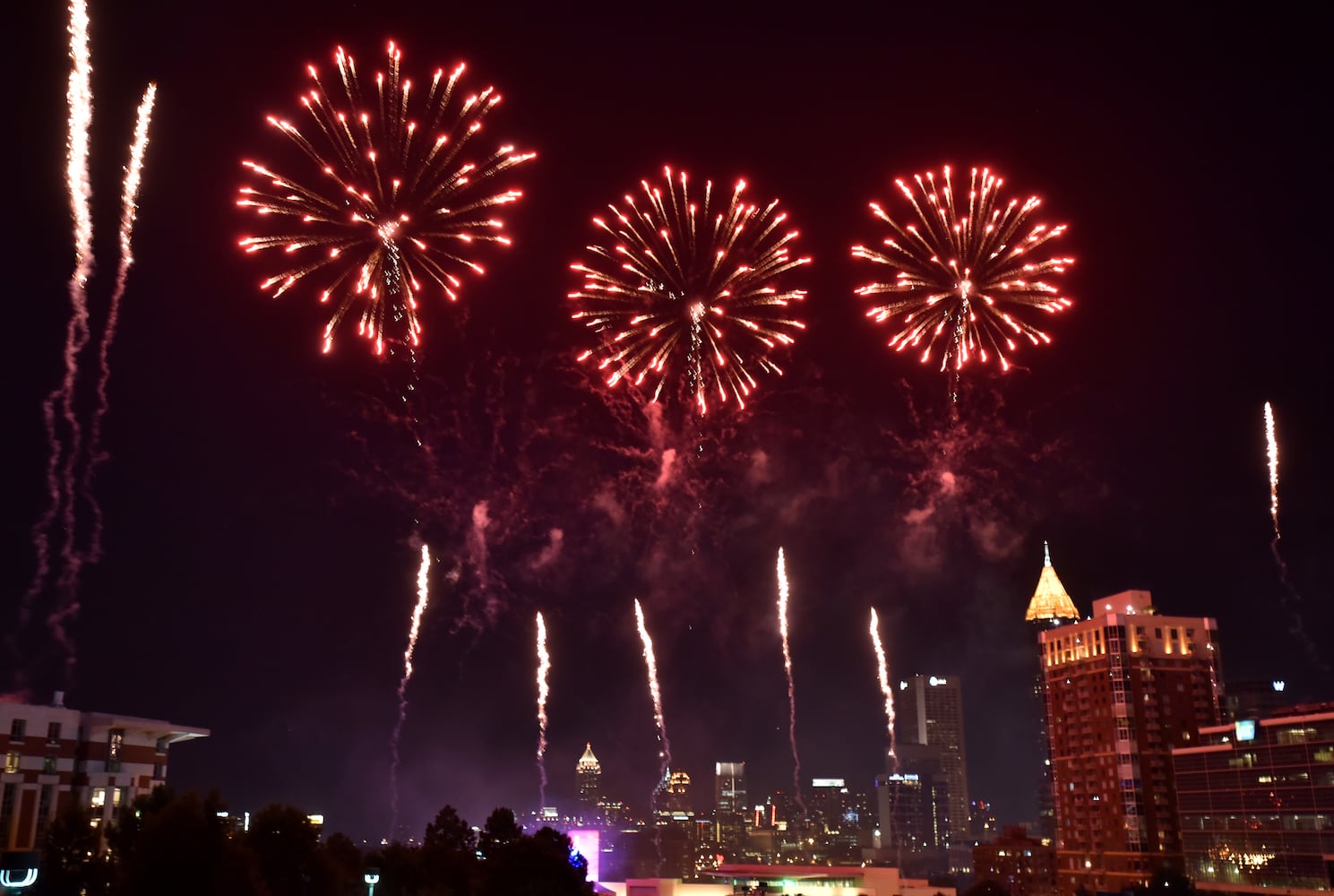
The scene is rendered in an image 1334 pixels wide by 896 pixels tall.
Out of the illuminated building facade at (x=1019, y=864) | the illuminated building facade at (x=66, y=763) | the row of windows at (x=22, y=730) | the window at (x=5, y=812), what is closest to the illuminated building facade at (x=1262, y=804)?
the illuminated building facade at (x=1019, y=864)

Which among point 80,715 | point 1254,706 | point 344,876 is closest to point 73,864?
point 344,876

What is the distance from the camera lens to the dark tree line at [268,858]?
47.6 metres

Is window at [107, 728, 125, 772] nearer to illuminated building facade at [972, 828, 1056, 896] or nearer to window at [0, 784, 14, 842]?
window at [0, 784, 14, 842]

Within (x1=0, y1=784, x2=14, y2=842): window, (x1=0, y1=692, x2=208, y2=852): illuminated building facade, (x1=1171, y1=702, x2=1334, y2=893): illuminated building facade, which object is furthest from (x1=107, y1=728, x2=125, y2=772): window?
(x1=1171, y1=702, x2=1334, y2=893): illuminated building facade

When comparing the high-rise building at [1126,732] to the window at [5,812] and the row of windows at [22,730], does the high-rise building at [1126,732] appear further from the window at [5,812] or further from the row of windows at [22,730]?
the window at [5,812]

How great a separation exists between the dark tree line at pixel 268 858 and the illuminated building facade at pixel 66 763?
8879 millimetres

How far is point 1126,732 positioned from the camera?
134m

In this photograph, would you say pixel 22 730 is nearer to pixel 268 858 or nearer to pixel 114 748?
pixel 114 748

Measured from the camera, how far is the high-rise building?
5162 inches

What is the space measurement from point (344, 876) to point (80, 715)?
2941 centimetres

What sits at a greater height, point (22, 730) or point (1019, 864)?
point (22, 730)

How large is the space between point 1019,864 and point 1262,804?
6576 centimetres

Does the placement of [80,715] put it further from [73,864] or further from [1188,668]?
[1188,668]

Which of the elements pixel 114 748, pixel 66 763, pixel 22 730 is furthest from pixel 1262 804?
pixel 22 730
